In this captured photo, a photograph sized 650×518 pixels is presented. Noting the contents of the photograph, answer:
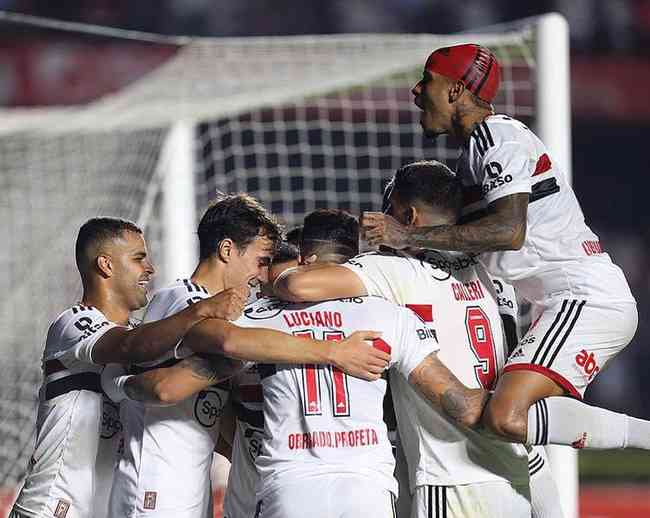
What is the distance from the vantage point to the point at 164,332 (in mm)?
3668

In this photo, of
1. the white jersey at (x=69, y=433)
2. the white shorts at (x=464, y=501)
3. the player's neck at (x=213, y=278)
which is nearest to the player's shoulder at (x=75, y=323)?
the white jersey at (x=69, y=433)

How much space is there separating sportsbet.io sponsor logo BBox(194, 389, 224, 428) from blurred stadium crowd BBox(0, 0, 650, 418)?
1307 cm

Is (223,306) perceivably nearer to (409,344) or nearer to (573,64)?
(409,344)

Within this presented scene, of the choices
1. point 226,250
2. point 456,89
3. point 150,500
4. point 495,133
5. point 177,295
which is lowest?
point 150,500

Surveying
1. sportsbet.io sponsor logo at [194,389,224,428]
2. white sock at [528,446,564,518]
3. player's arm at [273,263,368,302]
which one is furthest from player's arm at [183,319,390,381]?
white sock at [528,446,564,518]

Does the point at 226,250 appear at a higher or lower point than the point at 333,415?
higher

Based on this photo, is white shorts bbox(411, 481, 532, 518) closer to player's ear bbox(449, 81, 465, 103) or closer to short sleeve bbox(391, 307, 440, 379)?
short sleeve bbox(391, 307, 440, 379)

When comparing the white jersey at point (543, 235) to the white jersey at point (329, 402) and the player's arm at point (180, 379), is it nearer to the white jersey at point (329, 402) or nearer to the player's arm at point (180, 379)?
the white jersey at point (329, 402)

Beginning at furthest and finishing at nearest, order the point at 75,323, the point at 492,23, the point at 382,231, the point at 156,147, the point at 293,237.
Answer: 1. the point at 492,23
2. the point at 156,147
3. the point at 293,237
4. the point at 75,323
5. the point at 382,231

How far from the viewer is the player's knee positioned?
379cm

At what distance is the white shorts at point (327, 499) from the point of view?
3.51 metres

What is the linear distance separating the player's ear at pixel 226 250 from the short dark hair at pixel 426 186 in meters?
0.61

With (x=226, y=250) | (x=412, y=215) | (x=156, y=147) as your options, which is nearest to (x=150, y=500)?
(x=226, y=250)

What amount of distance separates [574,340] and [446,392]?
646 millimetres
